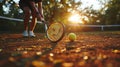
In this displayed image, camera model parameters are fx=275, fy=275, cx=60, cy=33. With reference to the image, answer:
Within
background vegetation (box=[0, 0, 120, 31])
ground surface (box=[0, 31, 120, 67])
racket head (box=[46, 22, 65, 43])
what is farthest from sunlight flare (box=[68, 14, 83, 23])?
ground surface (box=[0, 31, 120, 67])

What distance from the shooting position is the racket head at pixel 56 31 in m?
6.40

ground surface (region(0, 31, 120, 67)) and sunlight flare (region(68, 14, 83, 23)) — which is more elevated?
ground surface (region(0, 31, 120, 67))

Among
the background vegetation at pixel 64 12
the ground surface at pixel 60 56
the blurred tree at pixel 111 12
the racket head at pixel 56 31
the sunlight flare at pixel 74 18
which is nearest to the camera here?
the ground surface at pixel 60 56

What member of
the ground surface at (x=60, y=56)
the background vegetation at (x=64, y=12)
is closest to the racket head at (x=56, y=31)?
the ground surface at (x=60, y=56)

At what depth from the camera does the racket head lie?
640cm

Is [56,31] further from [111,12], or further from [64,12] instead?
[111,12]

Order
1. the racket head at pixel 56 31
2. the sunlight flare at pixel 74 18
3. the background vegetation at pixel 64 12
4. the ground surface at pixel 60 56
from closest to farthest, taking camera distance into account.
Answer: the ground surface at pixel 60 56
the racket head at pixel 56 31
the background vegetation at pixel 64 12
the sunlight flare at pixel 74 18

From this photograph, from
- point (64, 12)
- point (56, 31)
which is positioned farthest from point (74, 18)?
point (56, 31)

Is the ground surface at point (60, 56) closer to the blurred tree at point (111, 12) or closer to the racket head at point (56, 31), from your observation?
the racket head at point (56, 31)

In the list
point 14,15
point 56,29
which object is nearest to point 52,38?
point 56,29

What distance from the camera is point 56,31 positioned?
21.6 feet

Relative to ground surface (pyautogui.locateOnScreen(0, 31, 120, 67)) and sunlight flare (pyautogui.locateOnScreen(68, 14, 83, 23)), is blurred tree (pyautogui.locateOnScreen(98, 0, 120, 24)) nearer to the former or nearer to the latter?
sunlight flare (pyautogui.locateOnScreen(68, 14, 83, 23))

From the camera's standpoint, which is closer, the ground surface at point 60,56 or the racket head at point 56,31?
the ground surface at point 60,56

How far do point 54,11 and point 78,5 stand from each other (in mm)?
5363
